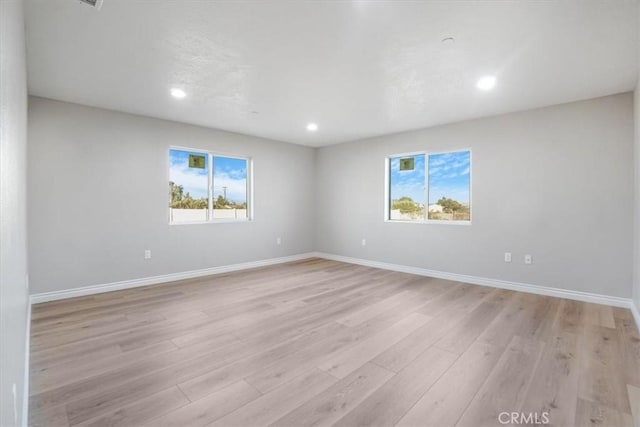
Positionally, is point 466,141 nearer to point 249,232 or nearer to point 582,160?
point 582,160

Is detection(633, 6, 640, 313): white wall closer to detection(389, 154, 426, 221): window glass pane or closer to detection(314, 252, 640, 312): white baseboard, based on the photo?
detection(314, 252, 640, 312): white baseboard

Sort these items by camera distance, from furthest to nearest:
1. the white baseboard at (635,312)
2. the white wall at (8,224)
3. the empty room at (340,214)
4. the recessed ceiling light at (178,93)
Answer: the recessed ceiling light at (178,93) < the white baseboard at (635,312) < the empty room at (340,214) < the white wall at (8,224)

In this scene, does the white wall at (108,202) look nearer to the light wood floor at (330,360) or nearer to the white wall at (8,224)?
the light wood floor at (330,360)

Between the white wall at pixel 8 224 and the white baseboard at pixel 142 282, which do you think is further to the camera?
the white baseboard at pixel 142 282

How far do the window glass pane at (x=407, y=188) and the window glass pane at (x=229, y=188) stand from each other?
2.73 meters

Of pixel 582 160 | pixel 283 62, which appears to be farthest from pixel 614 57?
pixel 283 62

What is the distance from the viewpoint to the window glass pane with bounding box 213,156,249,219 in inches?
202

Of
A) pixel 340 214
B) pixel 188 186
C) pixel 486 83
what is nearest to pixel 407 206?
pixel 340 214

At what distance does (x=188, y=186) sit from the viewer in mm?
4789

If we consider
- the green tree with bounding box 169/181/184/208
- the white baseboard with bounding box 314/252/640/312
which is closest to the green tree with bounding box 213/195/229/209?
the green tree with bounding box 169/181/184/208

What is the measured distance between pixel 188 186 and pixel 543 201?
5.08m

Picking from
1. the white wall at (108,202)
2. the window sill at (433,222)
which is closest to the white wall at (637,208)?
the window sill at (433,222)

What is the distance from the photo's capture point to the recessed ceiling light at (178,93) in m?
3.28

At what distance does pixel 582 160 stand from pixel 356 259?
370cm
